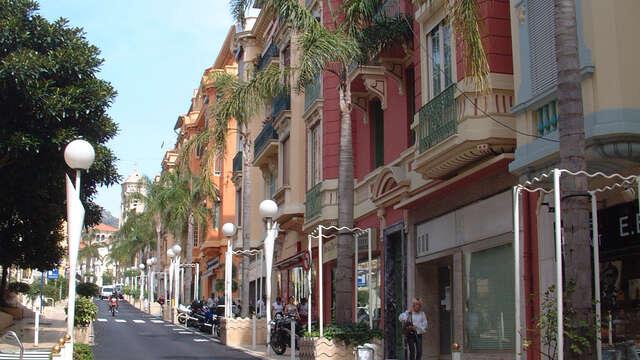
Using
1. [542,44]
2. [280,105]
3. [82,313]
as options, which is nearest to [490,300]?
[542,44]

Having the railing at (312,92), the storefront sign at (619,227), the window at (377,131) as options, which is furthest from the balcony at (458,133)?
the railing at (312,92)

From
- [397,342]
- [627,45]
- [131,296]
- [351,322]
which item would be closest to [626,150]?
[627,45]

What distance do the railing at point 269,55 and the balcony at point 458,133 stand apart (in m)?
18.3

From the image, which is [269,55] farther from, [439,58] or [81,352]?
[81,352]

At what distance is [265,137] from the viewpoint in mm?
36438

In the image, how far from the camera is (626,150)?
1182 cm

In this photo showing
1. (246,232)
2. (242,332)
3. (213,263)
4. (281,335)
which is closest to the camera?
(281,335)

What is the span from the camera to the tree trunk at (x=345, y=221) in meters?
17.8

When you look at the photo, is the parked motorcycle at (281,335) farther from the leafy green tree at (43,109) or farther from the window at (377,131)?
the leafy green tree at (43,109)

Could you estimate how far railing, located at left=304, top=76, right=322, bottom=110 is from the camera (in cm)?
2740

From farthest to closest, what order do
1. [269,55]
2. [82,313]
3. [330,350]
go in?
[269,55] < [82,313] < [330,350]

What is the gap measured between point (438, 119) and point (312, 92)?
11566 millimetres

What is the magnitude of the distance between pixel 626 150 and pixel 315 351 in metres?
8.03

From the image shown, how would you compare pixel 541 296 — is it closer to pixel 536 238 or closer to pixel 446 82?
pixel 536 238
